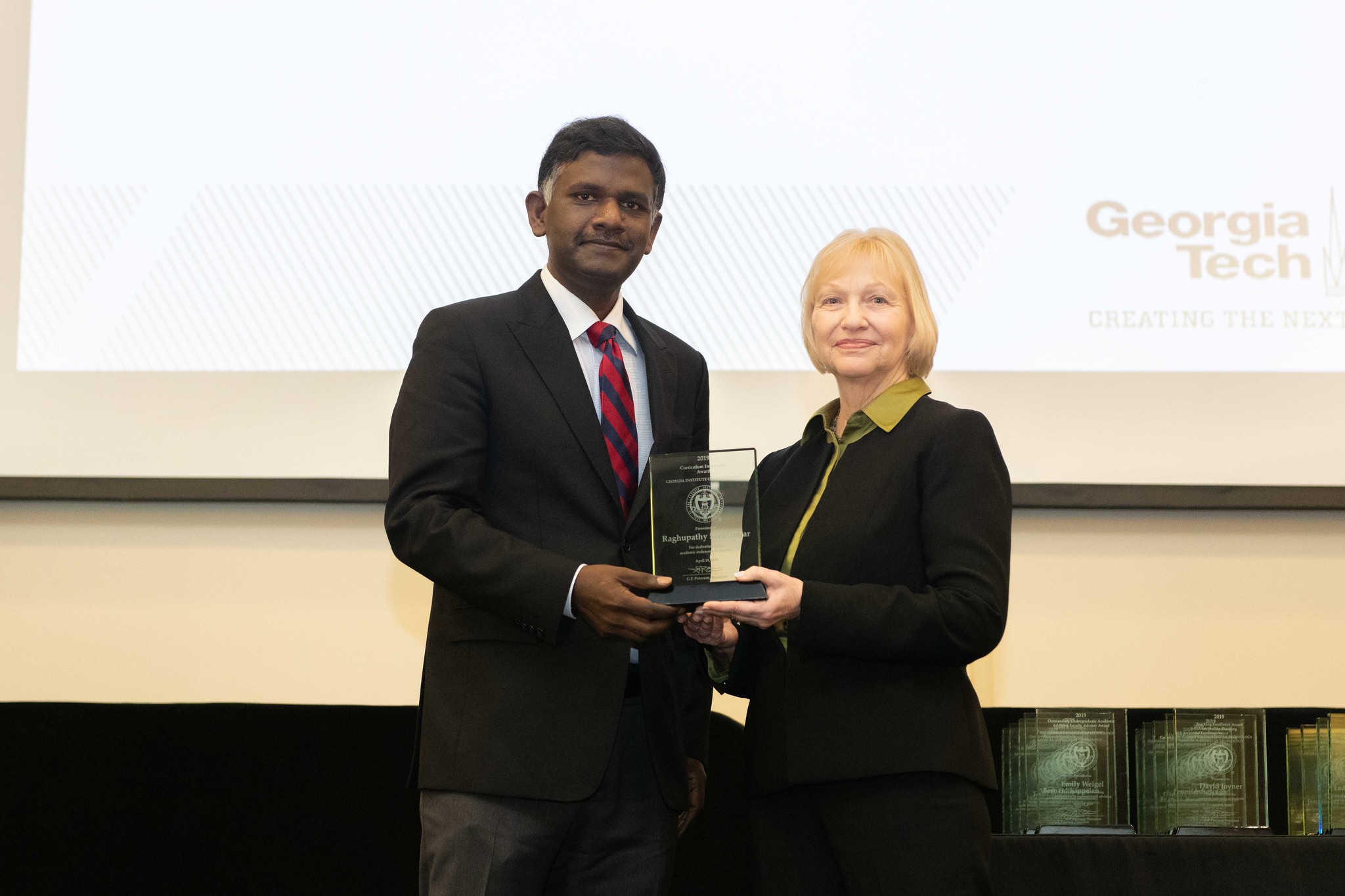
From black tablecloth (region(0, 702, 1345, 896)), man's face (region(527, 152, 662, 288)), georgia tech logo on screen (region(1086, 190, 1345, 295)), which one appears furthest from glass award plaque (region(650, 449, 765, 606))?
georgia tech logo on screen (region(1086, 190, 1345, 295))

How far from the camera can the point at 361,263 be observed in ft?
10.3

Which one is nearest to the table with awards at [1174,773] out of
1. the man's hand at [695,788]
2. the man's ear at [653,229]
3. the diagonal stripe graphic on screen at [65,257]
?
the man's hand at [695,788]

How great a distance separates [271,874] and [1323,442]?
298 cm

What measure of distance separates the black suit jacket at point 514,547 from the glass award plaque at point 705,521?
0.34 feet

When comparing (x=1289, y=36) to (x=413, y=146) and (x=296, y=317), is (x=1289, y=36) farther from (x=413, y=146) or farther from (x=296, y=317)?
(x=296, y=317)

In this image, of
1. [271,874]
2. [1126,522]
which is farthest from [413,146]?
[1126,522]

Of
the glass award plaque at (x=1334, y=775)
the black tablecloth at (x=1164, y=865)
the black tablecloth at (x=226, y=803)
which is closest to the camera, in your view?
the black tablecloth at (x=1164, y=865)

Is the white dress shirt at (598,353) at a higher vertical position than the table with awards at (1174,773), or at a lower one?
higher

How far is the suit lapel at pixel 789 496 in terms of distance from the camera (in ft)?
6.30

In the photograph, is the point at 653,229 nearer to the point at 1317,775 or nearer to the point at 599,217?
the point at 599,217

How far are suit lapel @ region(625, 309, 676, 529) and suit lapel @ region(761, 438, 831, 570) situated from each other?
0.23 metres

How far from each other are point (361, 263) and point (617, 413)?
1539mm

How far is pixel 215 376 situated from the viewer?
311 cm

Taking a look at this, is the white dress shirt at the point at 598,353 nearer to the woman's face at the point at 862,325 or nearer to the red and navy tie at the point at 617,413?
the red and navy tie at the point at 617,413
